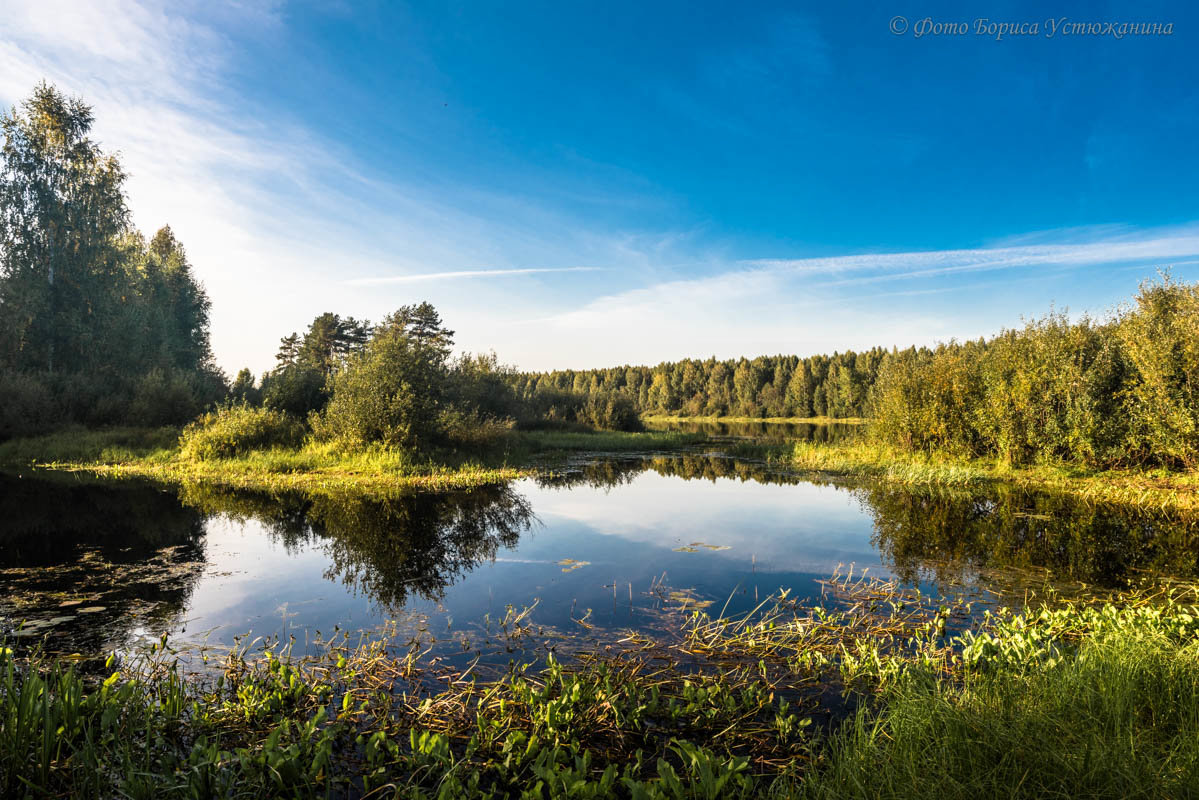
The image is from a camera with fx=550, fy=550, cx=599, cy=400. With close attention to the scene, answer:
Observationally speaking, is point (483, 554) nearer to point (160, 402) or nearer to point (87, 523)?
point (87, 523)

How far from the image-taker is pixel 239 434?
872 inches

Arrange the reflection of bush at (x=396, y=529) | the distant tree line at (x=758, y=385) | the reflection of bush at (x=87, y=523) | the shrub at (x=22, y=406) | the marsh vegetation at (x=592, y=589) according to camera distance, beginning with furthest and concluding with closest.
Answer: the distant tree line at (x=758, y=385) → the shrub at (x=22, y=406) → the reflection of bush at (x=87, y=523) → the reflection of bush at (x=396, y=529) → the marsh vegetation at (x=592, y=589)

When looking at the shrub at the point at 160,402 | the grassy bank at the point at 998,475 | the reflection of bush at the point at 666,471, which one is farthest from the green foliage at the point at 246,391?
the grassy bank at the point at 998,475

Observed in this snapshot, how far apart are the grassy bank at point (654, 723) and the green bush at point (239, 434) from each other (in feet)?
62.4

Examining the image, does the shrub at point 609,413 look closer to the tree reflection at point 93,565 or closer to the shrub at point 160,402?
the shrub at point 160,402

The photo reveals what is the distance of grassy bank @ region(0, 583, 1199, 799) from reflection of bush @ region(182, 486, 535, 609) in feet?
9.52

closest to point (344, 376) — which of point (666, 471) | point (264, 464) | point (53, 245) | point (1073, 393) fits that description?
point (264, 464)

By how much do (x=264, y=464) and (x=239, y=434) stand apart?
9.90 feet

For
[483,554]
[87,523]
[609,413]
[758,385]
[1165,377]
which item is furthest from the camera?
[758,385]

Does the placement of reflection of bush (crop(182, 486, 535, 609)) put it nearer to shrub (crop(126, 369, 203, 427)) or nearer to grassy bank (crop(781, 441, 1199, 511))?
shrub (crop(126, 369, 203, 427))

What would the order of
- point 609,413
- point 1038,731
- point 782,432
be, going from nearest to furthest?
1. point 1038,731
2. point 609,413
3. point 782,432

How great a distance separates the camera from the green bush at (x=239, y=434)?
2169cm

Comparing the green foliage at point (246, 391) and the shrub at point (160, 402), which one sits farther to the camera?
the green foliage at point (246, 391)

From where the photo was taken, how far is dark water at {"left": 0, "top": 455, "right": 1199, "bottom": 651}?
7.08 meters
